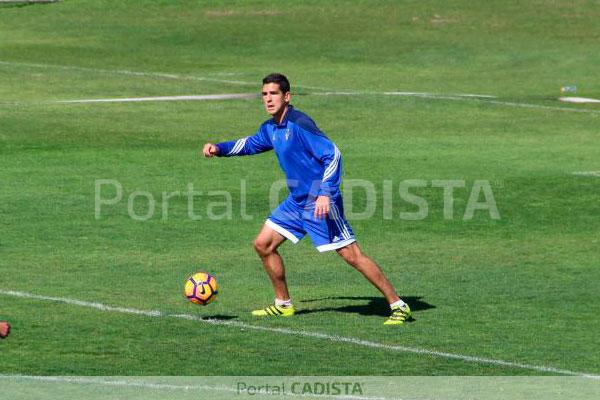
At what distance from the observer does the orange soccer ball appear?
1341 cm

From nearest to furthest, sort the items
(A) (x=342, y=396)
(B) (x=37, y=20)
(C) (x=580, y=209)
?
(A) (x=342, y=396), (C) (x=580, y=209), (B) (x=37, y=20)

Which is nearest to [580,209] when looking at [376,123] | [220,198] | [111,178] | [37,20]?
[220,198]

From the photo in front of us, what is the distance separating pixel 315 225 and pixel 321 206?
0.57 meters

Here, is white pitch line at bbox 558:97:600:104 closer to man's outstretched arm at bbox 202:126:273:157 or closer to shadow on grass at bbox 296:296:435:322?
shadow on grass at bbox 296:296:435:322

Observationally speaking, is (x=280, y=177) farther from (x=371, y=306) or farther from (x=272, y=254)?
(x=272, y=254)

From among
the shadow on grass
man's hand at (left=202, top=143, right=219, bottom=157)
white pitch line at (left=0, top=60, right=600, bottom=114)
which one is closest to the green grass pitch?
the shadow on grass

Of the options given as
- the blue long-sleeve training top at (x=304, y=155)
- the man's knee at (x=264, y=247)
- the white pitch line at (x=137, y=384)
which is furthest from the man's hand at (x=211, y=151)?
the white pitch line at (x=137, y=384)

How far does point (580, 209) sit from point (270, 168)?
18.3ft

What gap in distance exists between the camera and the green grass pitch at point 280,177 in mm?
12266

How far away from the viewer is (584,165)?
24.5 m

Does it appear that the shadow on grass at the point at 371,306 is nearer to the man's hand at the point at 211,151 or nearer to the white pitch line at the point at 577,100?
the man's hand at the point at 211,151

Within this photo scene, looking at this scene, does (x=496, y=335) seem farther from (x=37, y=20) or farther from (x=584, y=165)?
(x=37, y=20)

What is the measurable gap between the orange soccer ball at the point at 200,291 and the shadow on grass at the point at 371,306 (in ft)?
2.80

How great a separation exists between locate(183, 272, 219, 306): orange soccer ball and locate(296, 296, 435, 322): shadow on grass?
2.80 ft
